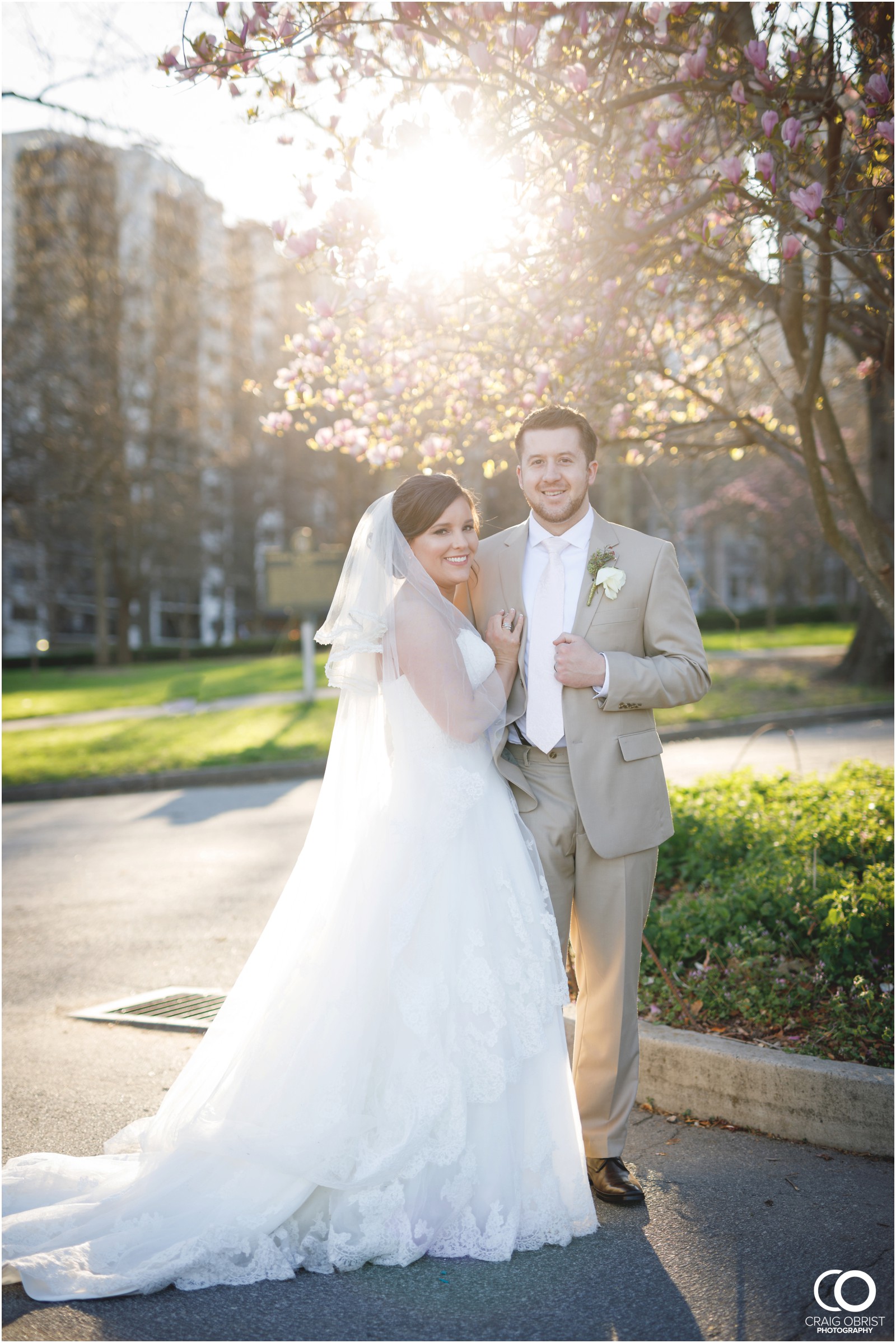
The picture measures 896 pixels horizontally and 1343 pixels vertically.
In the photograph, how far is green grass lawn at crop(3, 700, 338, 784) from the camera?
1383 centimetres

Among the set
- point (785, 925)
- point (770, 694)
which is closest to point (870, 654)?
point (770, 694)

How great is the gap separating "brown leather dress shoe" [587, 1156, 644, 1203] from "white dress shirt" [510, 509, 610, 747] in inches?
55.7

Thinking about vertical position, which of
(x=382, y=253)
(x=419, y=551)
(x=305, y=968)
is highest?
(x=382, y=253)

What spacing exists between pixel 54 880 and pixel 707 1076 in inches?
242

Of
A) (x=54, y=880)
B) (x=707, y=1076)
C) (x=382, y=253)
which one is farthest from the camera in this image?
(x=54, y=880)

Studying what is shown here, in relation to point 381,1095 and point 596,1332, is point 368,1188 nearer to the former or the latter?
point 381,1095

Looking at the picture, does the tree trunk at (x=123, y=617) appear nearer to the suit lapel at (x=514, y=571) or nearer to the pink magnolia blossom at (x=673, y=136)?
the pink magnolia blossom at (x=673, y=136)

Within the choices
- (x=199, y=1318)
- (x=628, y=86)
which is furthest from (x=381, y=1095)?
(x=628, y=86)

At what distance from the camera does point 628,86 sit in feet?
17.1

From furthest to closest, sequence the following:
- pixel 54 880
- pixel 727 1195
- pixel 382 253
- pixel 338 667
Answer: pixel 54 880 → pixel 382 253 → pixel 338 667 → pixel 727 1195

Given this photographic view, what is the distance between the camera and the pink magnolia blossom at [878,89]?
374cm

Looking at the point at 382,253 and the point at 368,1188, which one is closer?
the point at 368,1188

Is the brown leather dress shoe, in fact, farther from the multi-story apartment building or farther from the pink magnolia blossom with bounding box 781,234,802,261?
the multi-story apartment building

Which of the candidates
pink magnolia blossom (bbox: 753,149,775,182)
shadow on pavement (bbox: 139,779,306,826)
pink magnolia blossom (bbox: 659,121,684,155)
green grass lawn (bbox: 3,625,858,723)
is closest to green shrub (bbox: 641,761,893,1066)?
pink magnolia blossom (bbox: 753,149,775,182)
